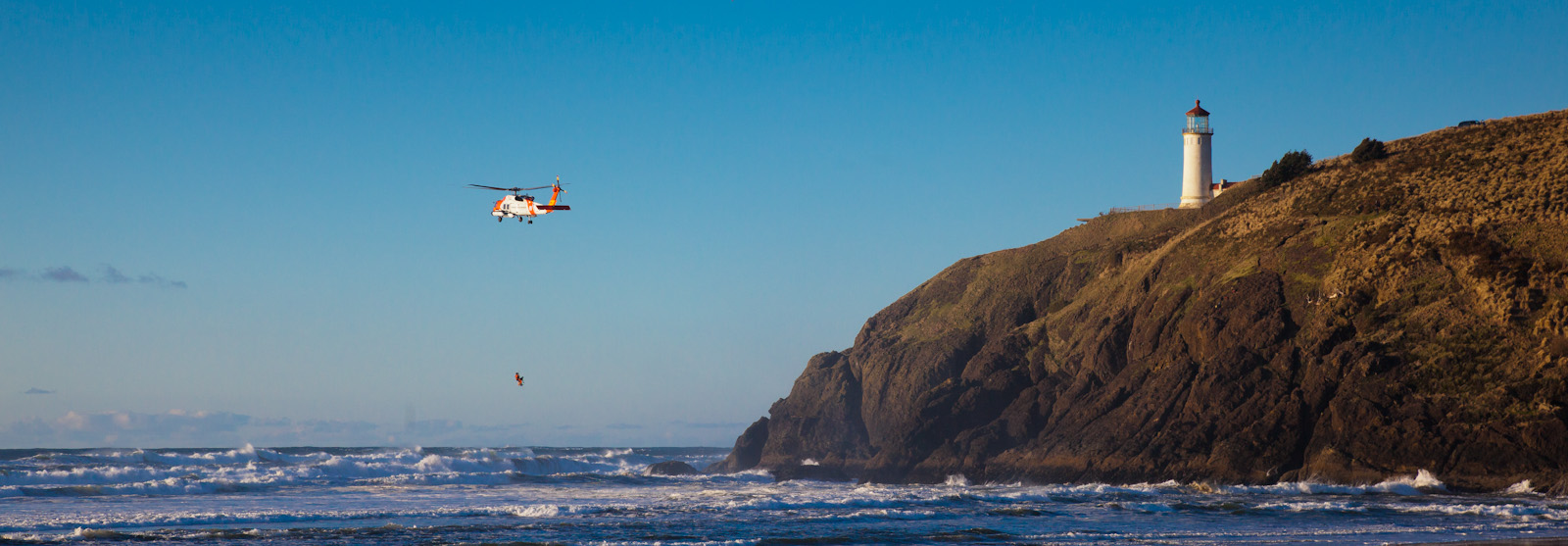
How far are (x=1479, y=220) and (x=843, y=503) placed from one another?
36.5m

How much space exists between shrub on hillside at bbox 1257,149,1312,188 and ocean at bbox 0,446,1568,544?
106 ft

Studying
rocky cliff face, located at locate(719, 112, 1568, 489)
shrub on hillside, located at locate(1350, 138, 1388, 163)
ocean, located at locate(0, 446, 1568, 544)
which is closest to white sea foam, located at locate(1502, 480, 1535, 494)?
ocean, located at locate(0, 446, 1568, 544)

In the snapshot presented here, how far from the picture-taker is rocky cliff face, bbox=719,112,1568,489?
49.6 m

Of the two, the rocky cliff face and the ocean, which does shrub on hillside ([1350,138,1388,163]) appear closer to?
the rocky cliff face

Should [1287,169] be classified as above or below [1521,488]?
above

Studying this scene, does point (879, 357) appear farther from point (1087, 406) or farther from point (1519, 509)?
point (1519, 509)

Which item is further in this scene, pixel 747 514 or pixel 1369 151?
pixel 1369 151

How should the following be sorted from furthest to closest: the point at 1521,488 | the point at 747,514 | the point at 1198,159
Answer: the point at 1198,159 → the point at 1521,488 → the point at 747,514

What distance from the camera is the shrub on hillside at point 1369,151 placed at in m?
73.4

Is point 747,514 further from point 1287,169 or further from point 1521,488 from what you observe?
point 1287,169

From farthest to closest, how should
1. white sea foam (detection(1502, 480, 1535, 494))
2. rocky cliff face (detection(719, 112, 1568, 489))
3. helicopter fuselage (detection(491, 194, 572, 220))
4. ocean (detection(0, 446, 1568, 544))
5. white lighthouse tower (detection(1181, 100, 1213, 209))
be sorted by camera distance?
white lighthouse tower (detection(1181, 100, 1213, 209)) → helicopter fuselage (detection(491, 194, 572, 220)) → rocky cliff face (detection(719, 112, 1568, 489)) → white sea foam (detection(1502, 480, 1535, 494)) → ocean (detection(0, 446, 1568, 544))

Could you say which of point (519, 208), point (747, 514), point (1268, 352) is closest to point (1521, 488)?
point (1268, 352)

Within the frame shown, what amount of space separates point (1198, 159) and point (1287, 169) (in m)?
10.4

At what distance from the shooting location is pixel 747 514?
139ft
